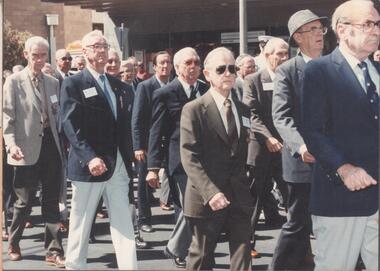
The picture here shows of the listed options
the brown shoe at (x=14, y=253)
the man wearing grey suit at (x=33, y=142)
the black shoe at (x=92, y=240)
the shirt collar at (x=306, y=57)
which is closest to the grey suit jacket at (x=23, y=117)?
the man wearing grey suit at (x=33, y=142)

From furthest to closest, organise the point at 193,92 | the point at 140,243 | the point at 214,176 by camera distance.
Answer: the point at 140,243 < the point at 193,92 < the point at 214,176

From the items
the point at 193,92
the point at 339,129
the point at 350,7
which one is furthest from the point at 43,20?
the point at 339,129

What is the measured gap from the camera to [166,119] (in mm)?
6574

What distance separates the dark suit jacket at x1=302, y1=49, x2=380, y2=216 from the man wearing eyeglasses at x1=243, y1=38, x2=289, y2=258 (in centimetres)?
279

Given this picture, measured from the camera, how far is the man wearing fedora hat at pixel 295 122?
18.6ft

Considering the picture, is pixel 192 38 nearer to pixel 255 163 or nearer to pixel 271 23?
pixel 271 23

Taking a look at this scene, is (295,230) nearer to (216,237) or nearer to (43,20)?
(216,237)

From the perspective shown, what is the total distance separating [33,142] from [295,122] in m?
2.64

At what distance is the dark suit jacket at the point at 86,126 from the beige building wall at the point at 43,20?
3338cm

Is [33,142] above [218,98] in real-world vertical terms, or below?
below

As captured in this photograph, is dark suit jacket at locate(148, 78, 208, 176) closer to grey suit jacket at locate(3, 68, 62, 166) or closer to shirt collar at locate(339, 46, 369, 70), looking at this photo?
grey suit jacket at locate(3, 68, 62, 166)

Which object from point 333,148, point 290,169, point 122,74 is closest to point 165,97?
point 290,169

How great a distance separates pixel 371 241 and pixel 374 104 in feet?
2.36

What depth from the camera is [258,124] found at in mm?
7176
